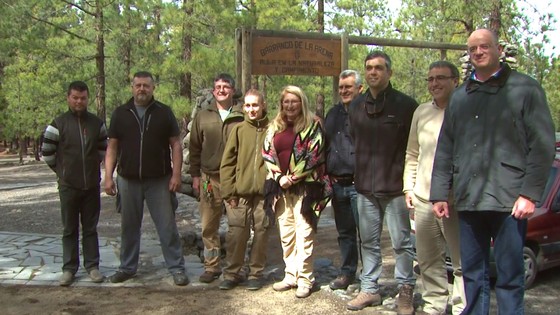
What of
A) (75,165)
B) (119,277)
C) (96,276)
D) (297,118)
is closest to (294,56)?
(297,118)

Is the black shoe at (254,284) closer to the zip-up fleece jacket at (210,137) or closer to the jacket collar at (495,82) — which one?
the zip-up fleece jacket at (210,137)

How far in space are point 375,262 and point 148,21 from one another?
12856 mm

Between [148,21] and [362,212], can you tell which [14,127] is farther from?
[362,212]

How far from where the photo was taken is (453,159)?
327 centimetres

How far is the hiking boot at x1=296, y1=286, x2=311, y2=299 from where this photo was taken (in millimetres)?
4516

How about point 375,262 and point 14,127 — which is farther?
point 14,127

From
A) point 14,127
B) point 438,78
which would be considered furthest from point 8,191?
point 14,127

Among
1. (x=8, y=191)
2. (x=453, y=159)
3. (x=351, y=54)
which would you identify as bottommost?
(x=8, y=191)

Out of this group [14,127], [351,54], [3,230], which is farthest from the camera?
[14,127]

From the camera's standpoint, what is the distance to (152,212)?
200 inches

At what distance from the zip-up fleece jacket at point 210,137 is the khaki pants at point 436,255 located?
1954 millimetres

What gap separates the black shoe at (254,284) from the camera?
475 cm

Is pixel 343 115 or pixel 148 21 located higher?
pixel 148 21

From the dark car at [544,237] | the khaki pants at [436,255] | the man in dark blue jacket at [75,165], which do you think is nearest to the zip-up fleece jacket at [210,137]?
the man in dark blue jacket at [75,165]
